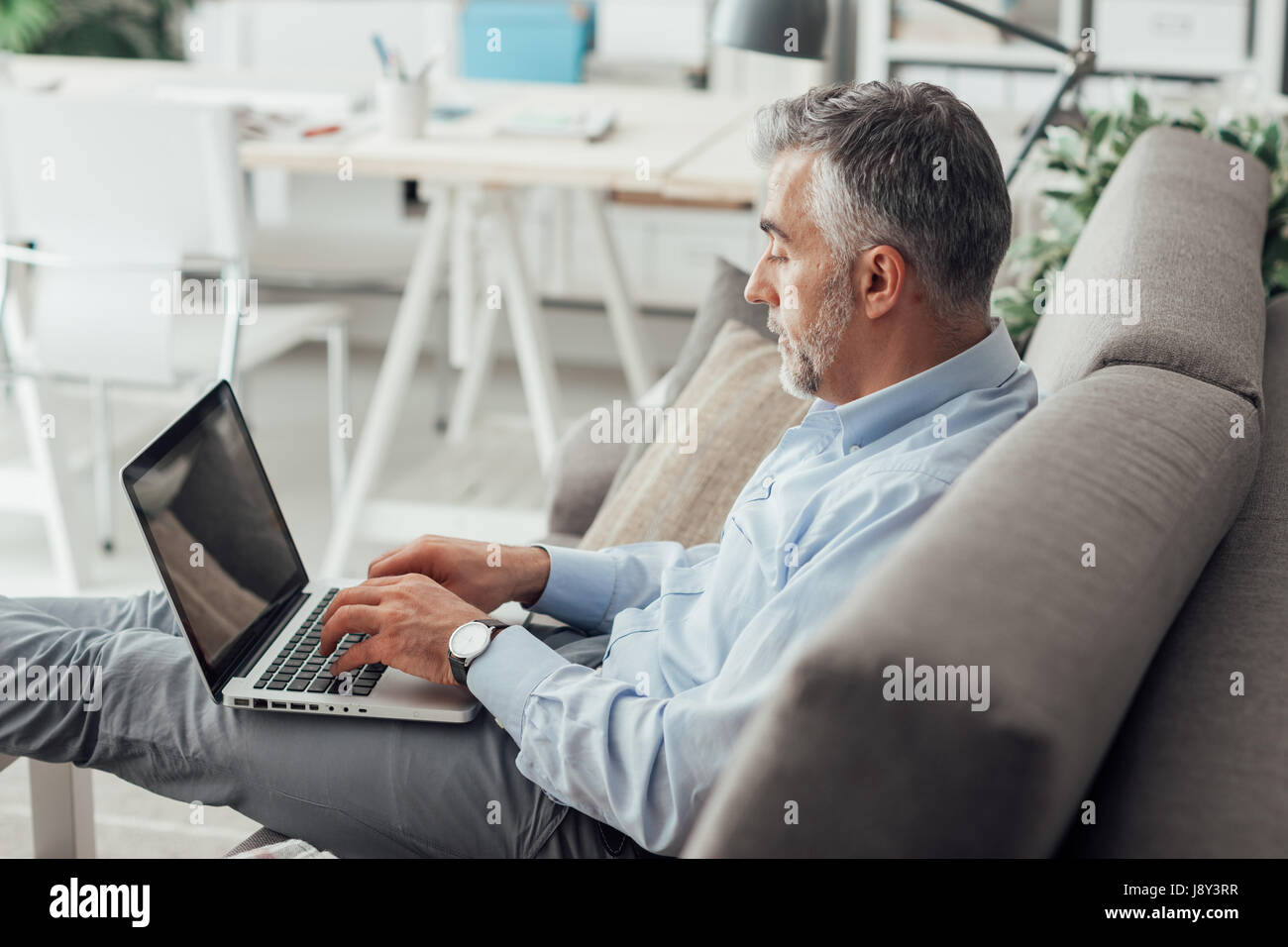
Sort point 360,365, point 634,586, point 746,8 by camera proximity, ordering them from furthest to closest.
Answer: point 360,365
point 746,8
point 634,586

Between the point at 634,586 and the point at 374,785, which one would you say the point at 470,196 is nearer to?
the point at 634,586

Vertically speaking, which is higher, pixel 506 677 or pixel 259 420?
pixel 506 677

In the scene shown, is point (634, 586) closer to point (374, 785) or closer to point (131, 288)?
point (374, 785)

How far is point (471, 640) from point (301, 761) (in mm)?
175

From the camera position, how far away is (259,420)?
379 centimetres

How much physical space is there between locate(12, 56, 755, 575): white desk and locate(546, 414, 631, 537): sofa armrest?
2.47 feet

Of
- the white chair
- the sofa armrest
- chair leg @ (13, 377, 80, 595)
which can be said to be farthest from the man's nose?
chair leg @ (13, 377, 80, 595)

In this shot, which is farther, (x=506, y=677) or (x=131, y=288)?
(x=131, y=288)

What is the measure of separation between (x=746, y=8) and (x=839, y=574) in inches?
38.3

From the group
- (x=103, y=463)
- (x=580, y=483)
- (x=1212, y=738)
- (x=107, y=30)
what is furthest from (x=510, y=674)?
(x=107, y=30)

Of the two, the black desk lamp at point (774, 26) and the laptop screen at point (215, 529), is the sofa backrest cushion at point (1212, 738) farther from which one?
the black desk lamp at point (774, 26)

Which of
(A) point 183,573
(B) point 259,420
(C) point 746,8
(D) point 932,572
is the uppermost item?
(C) point 746,8

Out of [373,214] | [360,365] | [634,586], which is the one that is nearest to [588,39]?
[373,214]
